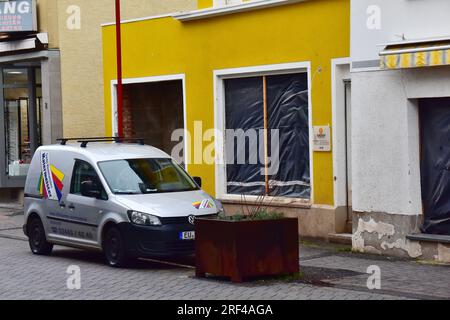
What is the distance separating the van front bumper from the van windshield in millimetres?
946

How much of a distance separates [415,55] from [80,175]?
5560mm

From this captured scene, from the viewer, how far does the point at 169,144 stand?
22875 mm

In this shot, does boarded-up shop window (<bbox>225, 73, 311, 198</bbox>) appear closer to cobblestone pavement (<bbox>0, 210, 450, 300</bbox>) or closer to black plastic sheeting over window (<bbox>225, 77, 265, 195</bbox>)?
black plastic sheeting over window (<bbox>225, 77, 265, 195</bbox>)

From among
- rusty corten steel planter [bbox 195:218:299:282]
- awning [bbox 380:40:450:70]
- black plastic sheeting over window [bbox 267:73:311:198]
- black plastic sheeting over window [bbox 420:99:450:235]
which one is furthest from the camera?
black plastic sheeting over window [bbox 267:73:311:198]

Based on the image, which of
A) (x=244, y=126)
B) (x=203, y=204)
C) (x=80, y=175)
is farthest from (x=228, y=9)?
(x=203, y=204)

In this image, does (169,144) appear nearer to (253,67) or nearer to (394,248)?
(253,67)

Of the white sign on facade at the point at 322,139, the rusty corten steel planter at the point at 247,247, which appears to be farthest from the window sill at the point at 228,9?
the rusty corten steel planter at the point at 247,247

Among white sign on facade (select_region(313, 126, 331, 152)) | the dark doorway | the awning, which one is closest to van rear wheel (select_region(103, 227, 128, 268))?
white sign on facade (select_region(313, 126, 331, 152))

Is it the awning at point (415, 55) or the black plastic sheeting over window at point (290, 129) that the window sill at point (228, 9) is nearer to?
the black plastic sheeting over window at point (290, 129)

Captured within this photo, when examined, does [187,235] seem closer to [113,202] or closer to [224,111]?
[113,202]

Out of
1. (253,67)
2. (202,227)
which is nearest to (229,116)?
(253,67)

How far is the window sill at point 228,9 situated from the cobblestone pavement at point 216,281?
4.59 meters

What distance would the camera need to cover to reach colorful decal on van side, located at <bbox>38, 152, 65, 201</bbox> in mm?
15836

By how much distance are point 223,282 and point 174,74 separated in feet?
27.1
